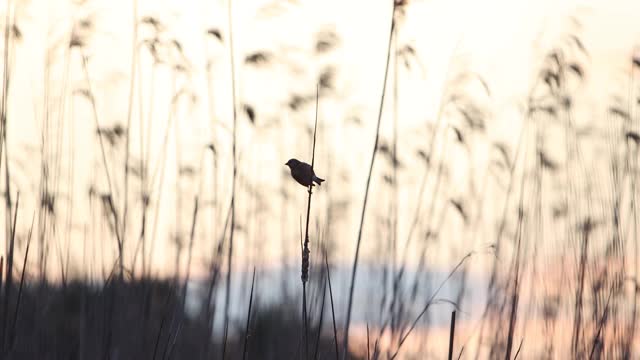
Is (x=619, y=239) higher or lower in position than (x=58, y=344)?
higher

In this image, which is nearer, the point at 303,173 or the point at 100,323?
the point at 303,173

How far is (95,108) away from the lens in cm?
309

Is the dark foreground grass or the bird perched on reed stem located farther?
the dark foreground grass

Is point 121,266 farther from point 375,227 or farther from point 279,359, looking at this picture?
point 375,227

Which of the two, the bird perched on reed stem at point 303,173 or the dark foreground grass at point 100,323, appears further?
the dark foreground grass at point 100,323

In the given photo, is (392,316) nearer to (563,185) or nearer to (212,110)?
(212,110)

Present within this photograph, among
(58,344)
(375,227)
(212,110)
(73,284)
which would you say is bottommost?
(58,344)

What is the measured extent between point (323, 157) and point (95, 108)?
0.95 m

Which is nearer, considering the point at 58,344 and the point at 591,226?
the point at 58,344

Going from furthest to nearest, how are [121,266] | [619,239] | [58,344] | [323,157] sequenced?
1. [323,157]
2. [619,239]
3. [58,344]
4. [121,266]

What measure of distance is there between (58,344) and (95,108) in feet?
2.24

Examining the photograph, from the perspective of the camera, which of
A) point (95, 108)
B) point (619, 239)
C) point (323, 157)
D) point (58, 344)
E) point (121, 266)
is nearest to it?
point (121, 266)

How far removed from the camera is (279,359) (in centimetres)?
318

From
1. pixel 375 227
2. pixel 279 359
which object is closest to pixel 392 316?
pixel 279 359
